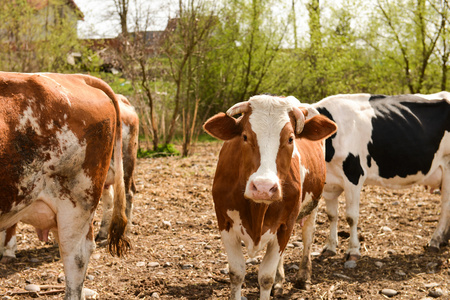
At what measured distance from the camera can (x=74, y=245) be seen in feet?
10.2

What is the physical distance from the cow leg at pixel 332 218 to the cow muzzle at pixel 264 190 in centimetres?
285

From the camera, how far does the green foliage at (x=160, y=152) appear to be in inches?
517

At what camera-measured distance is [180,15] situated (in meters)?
13.1

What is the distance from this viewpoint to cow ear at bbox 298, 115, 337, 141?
3.64 meters

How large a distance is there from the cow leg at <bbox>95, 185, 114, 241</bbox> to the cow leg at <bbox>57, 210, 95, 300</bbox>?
2.75 meters

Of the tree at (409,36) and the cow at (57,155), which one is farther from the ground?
the tree at (409,36)

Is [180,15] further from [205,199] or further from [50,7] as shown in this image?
[50,7]

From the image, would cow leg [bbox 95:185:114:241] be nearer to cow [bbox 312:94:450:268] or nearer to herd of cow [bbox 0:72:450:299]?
herd of cow [bbox 0:72:450:299]

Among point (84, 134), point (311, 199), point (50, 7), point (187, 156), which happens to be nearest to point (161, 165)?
point (187, 156)

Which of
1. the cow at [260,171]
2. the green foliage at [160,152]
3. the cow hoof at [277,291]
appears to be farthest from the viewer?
the green foliage at [160,152]

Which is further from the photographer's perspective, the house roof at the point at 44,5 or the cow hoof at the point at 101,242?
the house roof at the point at 44,5

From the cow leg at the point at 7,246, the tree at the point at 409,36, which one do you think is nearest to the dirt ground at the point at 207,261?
the cow leg at the point at 7,246

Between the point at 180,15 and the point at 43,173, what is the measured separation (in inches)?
437

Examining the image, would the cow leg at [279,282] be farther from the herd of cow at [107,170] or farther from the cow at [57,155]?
the cow at [57,155]
